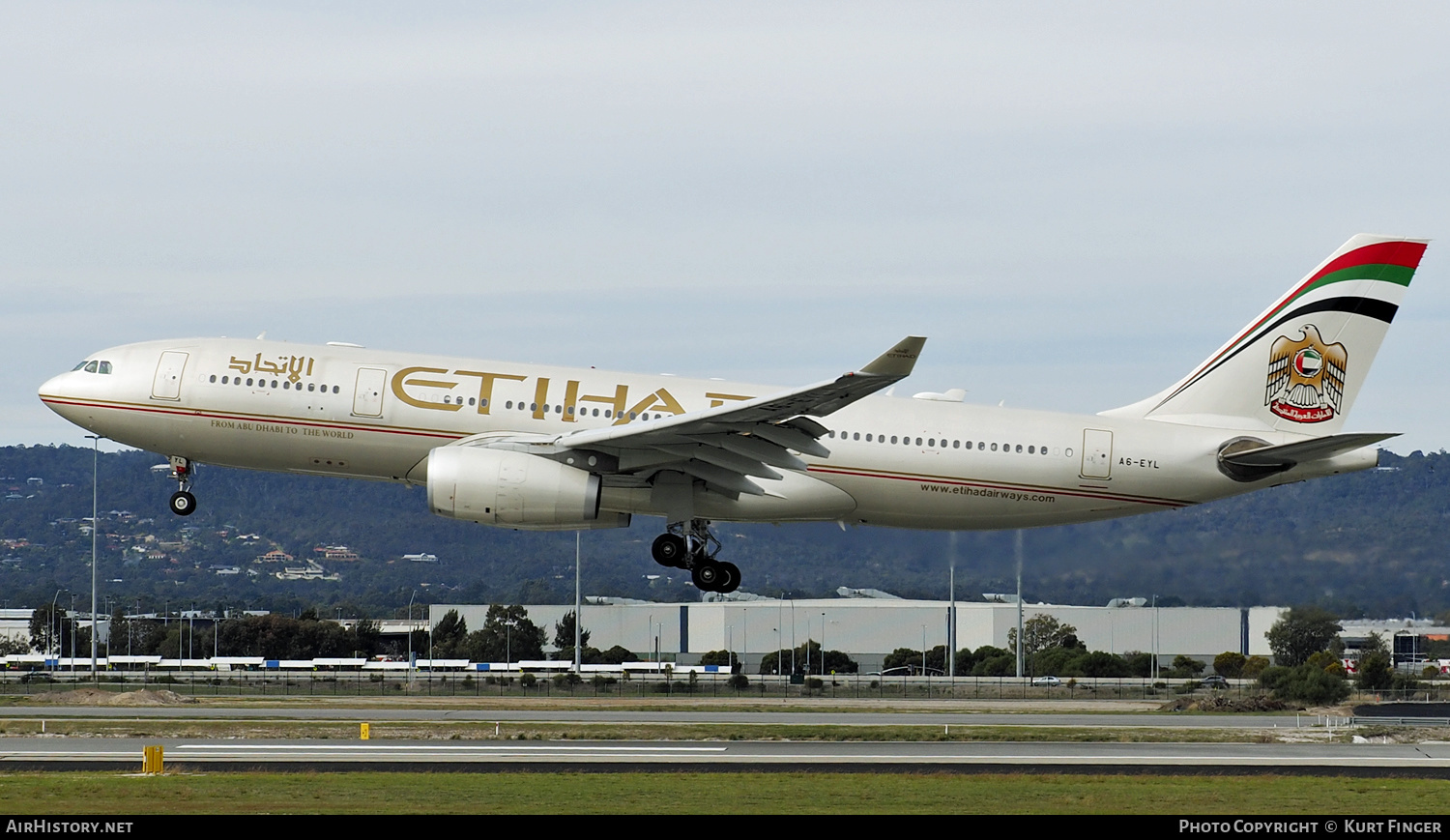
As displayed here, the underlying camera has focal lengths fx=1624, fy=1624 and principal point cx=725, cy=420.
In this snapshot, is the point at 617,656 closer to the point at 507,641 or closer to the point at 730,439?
the point at 507,641

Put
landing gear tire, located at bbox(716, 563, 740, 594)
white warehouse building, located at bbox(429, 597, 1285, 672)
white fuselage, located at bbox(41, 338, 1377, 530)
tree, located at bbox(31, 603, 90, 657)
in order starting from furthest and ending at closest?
1. tree, located at bbox(31, 603, 90, 657)
2. white warehouse building, located at bbox(429, 597, 1285, 672)
3. landing gear tire, located at bbox(716, 563, 740, 594)
4. white fuselage, located at bbox(41, 338, 1377, 530)

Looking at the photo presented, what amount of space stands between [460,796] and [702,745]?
12298mm

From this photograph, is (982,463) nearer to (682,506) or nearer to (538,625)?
(682,506)

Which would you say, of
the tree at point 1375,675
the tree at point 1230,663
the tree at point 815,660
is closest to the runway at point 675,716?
the tree at point 1375,675

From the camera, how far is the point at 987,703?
218ft

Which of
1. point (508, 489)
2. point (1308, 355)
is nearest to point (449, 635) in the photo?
point (508, 489)

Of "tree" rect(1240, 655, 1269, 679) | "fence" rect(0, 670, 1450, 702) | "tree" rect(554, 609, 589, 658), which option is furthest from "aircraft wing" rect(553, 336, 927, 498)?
"tree" rect(554, 609, 589, 658)

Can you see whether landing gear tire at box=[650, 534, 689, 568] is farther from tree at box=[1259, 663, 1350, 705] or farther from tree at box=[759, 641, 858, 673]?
tree at box=[759, 641, 858, 673]

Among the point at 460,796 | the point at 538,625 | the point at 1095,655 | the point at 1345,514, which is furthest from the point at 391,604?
the point at 460,796

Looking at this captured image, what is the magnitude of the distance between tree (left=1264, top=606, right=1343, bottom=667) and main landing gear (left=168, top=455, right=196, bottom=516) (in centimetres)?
4260

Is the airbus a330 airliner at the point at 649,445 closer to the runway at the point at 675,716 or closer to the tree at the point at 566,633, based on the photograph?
the runway at the point at 675,716

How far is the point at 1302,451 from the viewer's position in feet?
115

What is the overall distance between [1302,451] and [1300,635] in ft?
150

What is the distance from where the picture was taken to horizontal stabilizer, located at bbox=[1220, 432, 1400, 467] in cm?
3359
